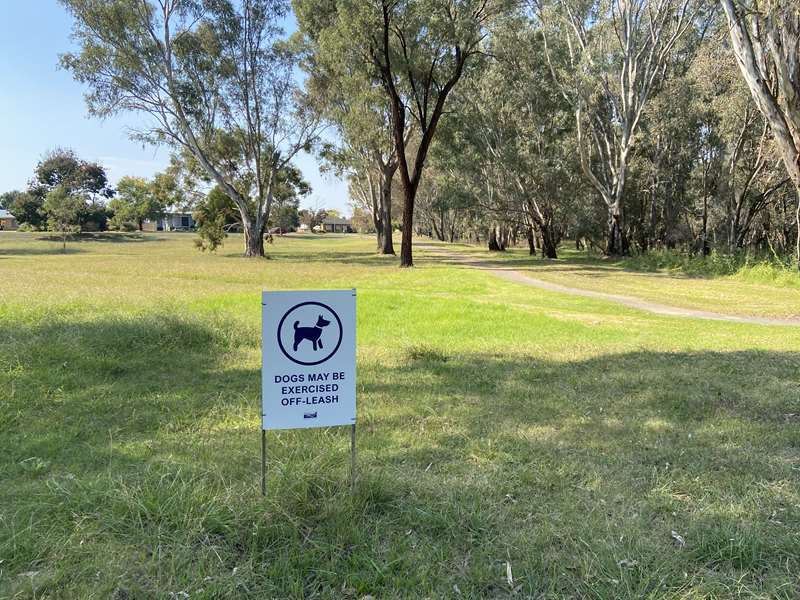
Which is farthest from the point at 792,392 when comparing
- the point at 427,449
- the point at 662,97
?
the point at 662,97

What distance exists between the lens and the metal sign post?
3.02 meters

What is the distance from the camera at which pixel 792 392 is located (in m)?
5.51

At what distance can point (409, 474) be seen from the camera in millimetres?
3662

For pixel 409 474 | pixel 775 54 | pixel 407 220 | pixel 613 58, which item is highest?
pixel 613 58

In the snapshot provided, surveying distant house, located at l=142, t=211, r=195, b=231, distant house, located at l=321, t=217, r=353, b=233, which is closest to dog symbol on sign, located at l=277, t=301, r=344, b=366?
distant house, located at l=142, t=211, r=195, b=231

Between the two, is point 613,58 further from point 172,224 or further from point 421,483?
point 172,224

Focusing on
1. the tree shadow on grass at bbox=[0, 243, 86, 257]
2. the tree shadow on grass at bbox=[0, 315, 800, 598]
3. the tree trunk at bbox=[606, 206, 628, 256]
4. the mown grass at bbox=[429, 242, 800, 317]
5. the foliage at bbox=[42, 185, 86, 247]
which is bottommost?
the tree shadow on grass at bbox=[0, 315, 800, 598]

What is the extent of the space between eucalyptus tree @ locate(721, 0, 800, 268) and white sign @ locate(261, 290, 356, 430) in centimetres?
1478

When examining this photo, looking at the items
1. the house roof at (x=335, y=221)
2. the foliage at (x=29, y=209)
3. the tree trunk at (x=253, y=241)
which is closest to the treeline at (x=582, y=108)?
the tree trunk at (x=253, y=241)

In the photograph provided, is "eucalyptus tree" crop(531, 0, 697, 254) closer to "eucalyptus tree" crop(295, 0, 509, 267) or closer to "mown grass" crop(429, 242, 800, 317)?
"mown grass" crop(429, 242, 800, 317)

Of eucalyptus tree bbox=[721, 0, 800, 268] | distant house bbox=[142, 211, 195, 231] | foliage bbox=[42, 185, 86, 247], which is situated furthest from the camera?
distant house bbox=[142, 211, 195, 231]

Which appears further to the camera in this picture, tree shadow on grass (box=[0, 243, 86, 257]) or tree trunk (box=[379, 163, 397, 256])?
tree shadow on grass (box=[0, 243, 86, 257])

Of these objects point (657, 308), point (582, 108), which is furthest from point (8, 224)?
point (657, 308)

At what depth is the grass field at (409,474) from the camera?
2596 millimetres
